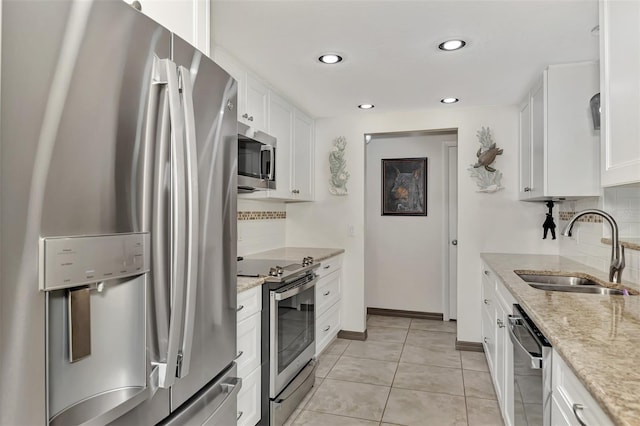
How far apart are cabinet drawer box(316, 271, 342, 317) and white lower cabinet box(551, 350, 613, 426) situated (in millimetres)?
2220

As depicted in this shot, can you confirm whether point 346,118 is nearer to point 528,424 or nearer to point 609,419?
point 528,424

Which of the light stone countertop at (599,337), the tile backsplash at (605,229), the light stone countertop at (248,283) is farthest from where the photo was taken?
the tile backsplash at (605,229)

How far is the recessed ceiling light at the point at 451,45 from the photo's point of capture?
2225 millimetres

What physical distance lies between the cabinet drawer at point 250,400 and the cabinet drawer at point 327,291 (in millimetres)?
1182

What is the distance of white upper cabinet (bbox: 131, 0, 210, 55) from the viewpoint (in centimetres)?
121

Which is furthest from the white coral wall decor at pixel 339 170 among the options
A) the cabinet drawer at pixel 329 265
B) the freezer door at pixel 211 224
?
the freezer door at pixel 211 224

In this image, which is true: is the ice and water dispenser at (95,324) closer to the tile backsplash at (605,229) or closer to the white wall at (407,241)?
the tile backsplash at (605,229)

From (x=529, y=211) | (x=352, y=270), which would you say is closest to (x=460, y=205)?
(x=529, y=211)

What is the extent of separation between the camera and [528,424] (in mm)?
1578

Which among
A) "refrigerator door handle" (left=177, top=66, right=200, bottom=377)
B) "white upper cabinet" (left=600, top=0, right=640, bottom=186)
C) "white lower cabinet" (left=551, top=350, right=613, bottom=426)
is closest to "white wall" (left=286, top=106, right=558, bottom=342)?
"white upper cabinet" (left=600, top=0, right=640, bottom=186)

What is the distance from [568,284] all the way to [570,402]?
159cm

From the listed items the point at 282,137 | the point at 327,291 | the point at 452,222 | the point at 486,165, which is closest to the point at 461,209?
the point at 486,165

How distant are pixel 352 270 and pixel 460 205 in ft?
4.12

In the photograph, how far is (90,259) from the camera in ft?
2.72
